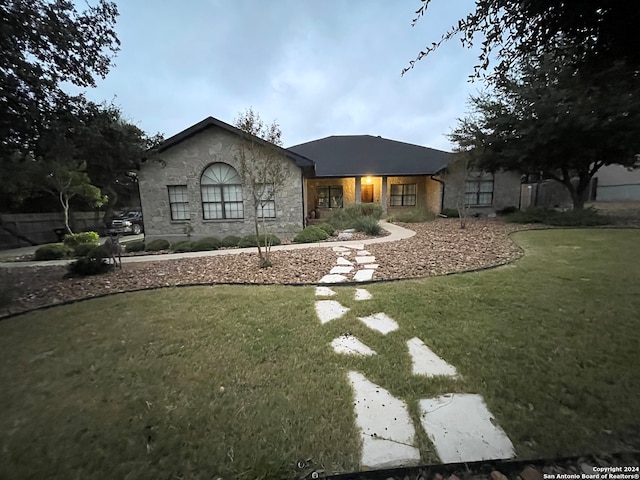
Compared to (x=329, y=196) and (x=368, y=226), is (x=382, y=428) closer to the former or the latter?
(x=368, y=226)

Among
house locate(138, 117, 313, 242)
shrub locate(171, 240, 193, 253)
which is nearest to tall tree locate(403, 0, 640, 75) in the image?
shrub locate(171, 240, 193, 253)

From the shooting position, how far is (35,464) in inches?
59.4

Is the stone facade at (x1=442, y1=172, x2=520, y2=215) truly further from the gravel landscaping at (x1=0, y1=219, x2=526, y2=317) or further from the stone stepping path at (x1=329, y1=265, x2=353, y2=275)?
the stone stepping path at (x1=329, y1=265, x2=353, y2=275)

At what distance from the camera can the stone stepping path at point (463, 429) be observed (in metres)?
1.56

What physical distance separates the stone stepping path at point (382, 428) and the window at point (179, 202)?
1129 centimetres

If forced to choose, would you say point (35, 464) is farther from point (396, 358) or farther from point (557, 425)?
point (557, 425)

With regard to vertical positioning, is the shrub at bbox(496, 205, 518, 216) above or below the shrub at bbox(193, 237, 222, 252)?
above

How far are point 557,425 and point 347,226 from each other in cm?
1011

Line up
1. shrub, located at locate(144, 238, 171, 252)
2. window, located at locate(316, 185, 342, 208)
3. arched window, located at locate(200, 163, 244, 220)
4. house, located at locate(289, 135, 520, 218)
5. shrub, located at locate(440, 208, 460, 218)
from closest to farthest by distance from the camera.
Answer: shrub, located at locate(144, 238, 171, 252), arched window, located at locate(200, 163, 244, 220), shrub, located at locate(440, 208, 460, 218), house, located at locate(289, 135, 520, 218), window, located at locate(316, 185, 342, 208)

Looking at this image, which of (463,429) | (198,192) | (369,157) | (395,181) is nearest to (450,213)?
(395,181)

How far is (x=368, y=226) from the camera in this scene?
33.3ft

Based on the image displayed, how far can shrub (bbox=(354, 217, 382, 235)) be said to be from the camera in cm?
1004

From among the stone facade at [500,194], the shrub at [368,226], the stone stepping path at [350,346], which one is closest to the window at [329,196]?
the stone facade at [500,194]

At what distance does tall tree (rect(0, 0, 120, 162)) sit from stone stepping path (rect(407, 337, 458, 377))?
5.68 m
